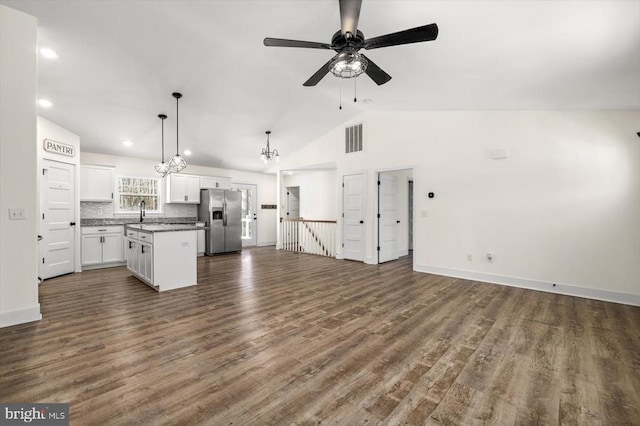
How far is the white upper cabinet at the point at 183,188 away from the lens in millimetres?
7055

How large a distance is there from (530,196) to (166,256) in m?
5.81

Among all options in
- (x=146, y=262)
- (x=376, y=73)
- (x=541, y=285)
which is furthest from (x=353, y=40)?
(x=541, y=285)

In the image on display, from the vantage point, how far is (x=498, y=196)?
4605mm

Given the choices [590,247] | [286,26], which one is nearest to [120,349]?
[286,26]

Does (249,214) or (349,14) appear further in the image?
(249,214)

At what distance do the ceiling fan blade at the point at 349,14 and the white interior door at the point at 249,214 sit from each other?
7.21m

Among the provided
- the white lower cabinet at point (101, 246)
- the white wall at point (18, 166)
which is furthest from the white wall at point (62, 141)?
the white wall at point (18, 166)

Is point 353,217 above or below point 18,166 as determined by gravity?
below

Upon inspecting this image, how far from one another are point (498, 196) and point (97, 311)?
19.9 feet

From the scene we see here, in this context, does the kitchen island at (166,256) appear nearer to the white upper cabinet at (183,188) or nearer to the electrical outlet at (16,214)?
the electrical outlet at (16,214)

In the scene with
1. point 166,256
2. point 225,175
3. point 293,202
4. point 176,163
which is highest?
point 225,175

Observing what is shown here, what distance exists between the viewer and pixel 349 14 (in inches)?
85.9

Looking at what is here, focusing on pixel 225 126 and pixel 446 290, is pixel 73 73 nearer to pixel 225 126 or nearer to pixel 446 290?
pixel 225 126

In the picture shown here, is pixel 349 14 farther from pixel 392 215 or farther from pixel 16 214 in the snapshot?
pixel 392 215
